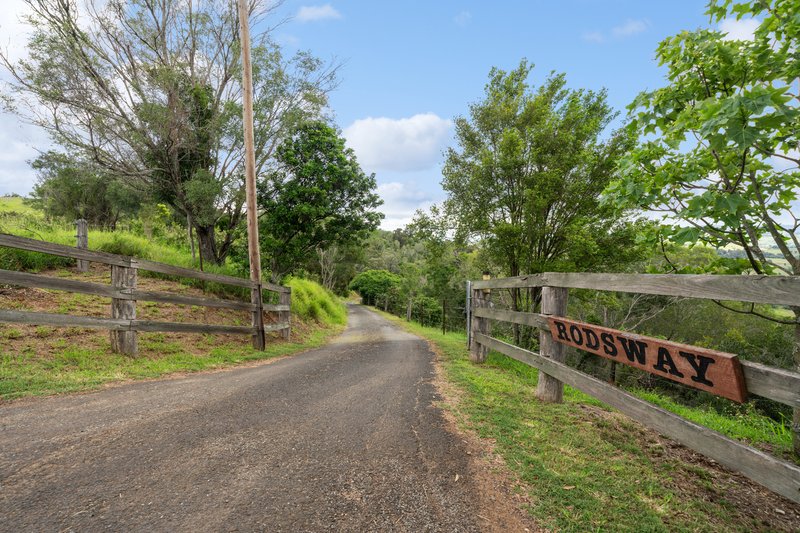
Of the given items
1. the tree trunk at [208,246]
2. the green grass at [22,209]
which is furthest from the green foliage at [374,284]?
the tree trunk at [208,246]

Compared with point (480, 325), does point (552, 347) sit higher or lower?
higher

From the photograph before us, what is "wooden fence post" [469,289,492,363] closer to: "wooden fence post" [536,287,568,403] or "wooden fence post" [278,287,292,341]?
"wooden fence post" [536,287,568,403]

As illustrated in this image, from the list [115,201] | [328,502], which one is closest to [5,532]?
[328,502]

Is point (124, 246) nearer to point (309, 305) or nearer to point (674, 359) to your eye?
point (309, 305)

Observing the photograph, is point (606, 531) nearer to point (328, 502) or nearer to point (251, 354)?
point (328, 502)

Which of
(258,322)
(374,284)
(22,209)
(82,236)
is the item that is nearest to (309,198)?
(258,322)

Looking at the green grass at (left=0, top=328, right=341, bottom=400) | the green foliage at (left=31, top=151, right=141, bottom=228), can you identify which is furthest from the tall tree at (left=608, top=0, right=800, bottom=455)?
the green foliage at (left=31, top=151, right=141, bottom=228)

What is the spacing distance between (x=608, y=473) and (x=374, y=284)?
4980 centimetres

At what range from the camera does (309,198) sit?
1161cm

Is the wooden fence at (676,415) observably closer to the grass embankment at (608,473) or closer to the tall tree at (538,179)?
the grass embankment at (608,473)

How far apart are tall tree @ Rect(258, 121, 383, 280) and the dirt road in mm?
8157

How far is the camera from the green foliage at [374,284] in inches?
1957

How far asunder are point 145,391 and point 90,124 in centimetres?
882

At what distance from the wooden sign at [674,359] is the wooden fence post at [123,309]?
639 centimetres
